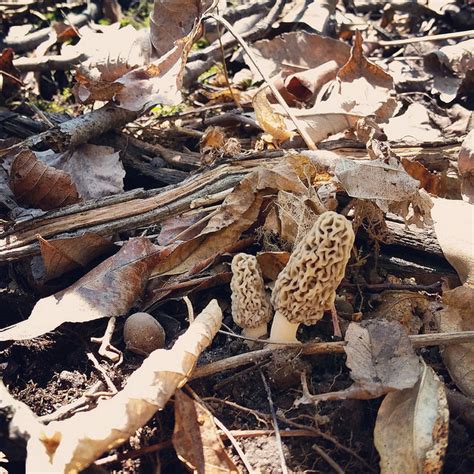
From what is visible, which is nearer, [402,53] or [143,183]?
[143,183]

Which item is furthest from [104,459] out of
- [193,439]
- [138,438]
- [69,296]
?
[69,296]

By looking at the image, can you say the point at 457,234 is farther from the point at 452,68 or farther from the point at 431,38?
the point at 431,38

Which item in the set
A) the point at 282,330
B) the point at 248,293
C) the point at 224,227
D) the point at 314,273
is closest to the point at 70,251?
the point at 224,227

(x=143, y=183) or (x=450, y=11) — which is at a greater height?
(x=450, y=11)

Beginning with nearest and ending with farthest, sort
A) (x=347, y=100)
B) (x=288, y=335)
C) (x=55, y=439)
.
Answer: (x=55, y=439)
(x=288, y=335)
(x=347, y=100)

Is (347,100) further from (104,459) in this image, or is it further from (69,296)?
(104,459)

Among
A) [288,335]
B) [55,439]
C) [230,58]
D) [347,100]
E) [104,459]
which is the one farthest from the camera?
[230,58]
